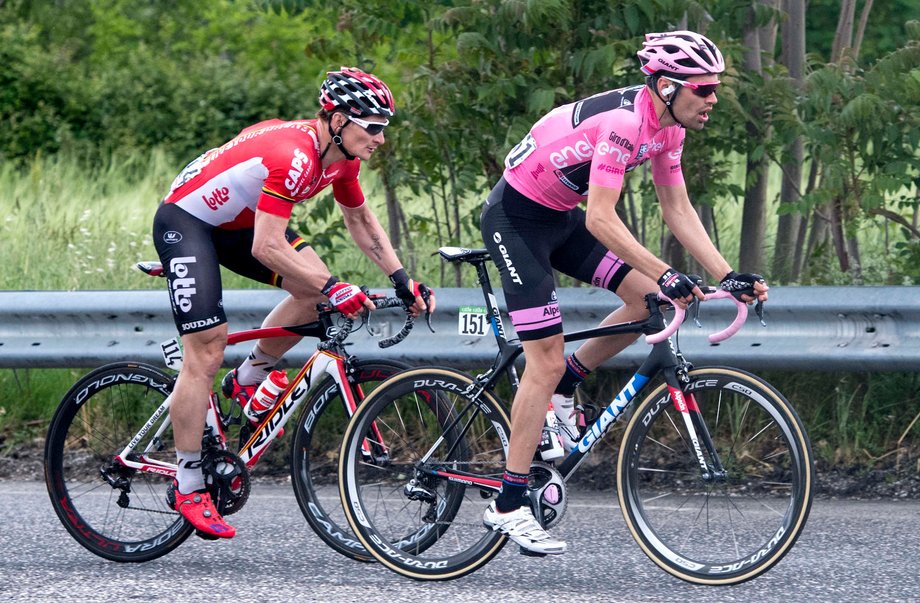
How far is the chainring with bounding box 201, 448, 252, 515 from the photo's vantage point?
5430 mm

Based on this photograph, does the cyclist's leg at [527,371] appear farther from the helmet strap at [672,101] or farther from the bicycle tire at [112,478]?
the bicycle tire at [112,478]

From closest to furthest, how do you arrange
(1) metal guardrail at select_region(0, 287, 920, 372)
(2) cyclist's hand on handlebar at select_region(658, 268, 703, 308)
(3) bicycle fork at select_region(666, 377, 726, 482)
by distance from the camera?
(2) cyclist's hand on handlebar at select_region(658, 268, 703, 308)
(3) bicycle fork at select_region(666, 377, 726, 482)
(1) metal guardrail at select_region(0, 287, 920, 372)

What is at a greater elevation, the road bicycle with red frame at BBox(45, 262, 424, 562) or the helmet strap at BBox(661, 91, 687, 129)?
the helmet strap at BBox(661, 91, 687, 129)

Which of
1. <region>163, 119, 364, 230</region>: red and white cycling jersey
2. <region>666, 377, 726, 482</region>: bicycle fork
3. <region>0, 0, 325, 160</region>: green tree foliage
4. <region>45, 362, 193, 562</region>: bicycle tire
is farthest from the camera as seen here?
<region>0, 0, 325, 160</region>: green tree foliage

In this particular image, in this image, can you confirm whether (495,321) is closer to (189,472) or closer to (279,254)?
(279,254)

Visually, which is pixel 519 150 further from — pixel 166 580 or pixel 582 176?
pixel 166 580

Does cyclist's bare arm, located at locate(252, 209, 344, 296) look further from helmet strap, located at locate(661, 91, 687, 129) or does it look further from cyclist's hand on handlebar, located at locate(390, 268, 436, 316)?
helmet strap, located at locate(661, 91, 687, 129)

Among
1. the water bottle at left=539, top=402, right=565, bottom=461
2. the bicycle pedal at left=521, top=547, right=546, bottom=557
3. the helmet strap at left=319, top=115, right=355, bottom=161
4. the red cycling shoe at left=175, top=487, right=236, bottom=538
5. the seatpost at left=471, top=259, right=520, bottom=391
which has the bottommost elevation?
the red cycling shoe at left=175, top=487, right=236, bottom=538

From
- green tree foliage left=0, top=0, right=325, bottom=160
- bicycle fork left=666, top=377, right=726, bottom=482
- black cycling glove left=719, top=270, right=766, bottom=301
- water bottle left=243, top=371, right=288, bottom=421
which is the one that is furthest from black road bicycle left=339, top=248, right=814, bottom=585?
green tree foliage left=0, top=0, right=325, bottom=160

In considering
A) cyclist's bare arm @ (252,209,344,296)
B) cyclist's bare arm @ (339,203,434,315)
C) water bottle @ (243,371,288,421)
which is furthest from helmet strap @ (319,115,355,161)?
water bottle @ (243,371,288,421)

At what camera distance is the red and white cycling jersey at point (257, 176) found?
5.03 meters

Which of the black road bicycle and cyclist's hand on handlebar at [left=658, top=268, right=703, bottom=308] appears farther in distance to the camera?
the black road bicycle

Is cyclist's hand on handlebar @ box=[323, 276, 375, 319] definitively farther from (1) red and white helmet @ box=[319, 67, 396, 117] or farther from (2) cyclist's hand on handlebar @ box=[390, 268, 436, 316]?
(1) red and white helmet @ box=[319, 67, 396, 117]

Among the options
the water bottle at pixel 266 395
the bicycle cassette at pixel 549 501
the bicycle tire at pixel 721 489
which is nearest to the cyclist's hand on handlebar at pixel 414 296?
the water bottle at pixel 266 395
